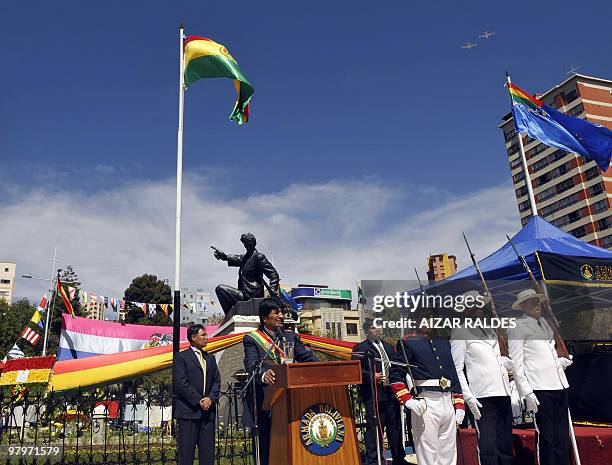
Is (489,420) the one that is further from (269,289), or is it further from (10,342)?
(10,342)

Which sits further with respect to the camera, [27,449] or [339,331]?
[339,331]

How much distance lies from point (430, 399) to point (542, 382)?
5.01ft

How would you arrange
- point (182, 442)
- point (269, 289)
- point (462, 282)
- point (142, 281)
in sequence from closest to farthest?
point (182, 442) < point (462, 282) < point (269, 289) < point (142, 281)

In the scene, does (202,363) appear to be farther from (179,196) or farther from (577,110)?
(577,110)

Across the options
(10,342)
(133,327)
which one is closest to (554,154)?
(133,327)

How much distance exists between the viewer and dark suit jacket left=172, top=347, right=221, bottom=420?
507 centimetres

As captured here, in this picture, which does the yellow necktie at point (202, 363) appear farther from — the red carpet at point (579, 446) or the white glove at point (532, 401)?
the white glove at point (532, 401)

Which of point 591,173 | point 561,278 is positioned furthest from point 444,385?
point 591,173

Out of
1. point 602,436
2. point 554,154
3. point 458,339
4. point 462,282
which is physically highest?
point 554,154

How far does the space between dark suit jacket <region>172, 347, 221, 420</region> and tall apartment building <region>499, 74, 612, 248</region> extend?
177 ft

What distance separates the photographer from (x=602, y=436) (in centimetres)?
554

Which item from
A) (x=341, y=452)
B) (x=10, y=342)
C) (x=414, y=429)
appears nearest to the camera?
(x=341, y=452)

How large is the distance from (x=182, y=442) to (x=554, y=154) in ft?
216

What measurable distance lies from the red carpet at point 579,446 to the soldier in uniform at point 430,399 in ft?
3.89
